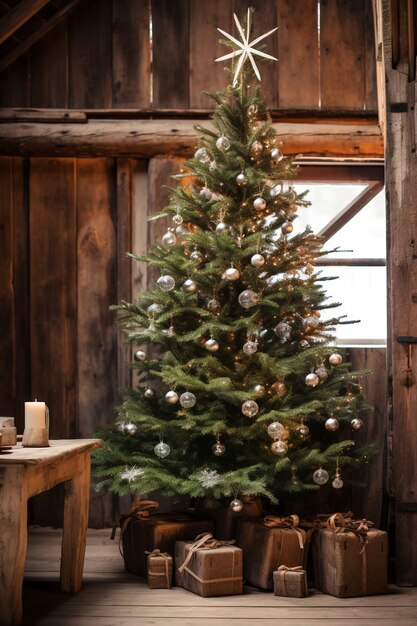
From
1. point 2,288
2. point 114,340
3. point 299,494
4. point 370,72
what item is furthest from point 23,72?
point 299,494

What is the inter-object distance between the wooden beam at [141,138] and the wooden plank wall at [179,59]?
0.16 m

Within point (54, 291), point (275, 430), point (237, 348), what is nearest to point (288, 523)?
point (275, 430)

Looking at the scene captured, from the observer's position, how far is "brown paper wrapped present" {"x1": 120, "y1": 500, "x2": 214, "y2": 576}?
4.50 meters

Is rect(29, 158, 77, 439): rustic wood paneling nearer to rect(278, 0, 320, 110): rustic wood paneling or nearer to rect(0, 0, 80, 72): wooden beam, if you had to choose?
rect(0, 0, 80, 72): wooden beam

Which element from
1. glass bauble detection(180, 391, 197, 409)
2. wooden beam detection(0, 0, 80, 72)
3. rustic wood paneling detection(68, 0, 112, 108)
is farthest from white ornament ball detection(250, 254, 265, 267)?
wooden beam detection(0, 0, 80, 72)

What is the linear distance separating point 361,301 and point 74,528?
285 cm

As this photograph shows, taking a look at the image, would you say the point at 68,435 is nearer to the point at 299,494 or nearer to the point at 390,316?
the point at 299,494

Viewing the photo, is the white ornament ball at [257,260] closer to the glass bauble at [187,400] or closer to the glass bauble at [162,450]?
the glass bauble at [187,400]

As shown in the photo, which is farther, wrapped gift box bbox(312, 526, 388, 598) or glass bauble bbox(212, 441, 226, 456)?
glass bauble bbox(212, 441, 226, 456)

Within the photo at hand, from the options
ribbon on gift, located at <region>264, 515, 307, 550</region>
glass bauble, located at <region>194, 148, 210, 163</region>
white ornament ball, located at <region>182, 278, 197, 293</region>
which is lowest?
ribbon on gift, located at <region>264, 515, 307, 550</region>

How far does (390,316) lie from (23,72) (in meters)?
3.02

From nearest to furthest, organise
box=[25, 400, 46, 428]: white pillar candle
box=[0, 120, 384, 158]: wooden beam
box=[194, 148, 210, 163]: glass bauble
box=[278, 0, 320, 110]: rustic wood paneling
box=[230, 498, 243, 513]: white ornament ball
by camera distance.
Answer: box=[25, 400, 46, 428]: white pillar candle → box=[230, 498, 243, 513]: white ornament ball → box=[194, 148, 210, 163]: glass bauble → box=[0, 120, 384, 158]: wooden beam → box=[278, 0, 320, 110]: rustic wood paneling

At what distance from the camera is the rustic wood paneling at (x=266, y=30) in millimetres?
5840

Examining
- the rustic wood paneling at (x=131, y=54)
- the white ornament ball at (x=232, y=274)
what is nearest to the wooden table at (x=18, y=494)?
the white ornament ball at (x=232, y=274)
